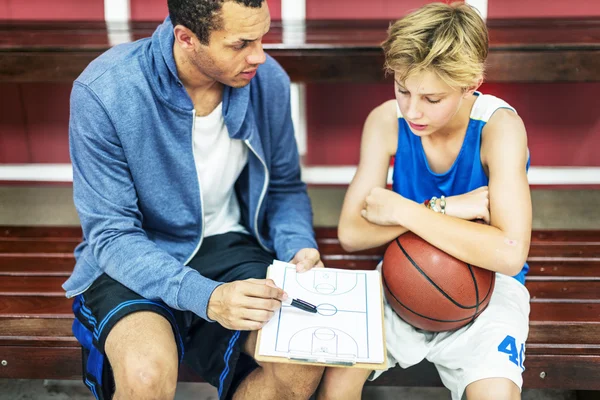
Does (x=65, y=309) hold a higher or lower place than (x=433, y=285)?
lower

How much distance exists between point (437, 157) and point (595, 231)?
98cm

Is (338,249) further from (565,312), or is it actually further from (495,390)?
(495,390)

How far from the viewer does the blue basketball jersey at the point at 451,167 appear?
2.04 meters

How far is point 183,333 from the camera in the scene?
2.04 metres

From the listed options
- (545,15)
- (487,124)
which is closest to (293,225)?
(487,124)

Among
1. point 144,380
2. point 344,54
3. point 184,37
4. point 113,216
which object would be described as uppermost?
point 184,37

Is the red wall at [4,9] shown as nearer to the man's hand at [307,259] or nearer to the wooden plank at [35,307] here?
the wooden plank at [35,307]

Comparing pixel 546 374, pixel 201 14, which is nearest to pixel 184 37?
pixel 201 14

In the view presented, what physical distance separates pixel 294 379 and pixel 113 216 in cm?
Answer: 70

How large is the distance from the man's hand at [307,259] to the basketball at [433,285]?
0.80 ft

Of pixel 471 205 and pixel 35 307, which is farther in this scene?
pixel 35 307

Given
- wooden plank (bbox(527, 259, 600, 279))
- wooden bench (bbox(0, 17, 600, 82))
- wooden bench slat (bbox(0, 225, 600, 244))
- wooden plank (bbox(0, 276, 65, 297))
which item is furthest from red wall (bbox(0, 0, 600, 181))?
wooden plank (bbox(0, 276, 65, 297))

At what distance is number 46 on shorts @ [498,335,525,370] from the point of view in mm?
1858

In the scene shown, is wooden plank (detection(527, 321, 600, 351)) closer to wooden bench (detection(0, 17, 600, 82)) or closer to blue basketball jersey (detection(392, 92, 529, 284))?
blue basketball jersey (detection(392, 92, 529, 284))
